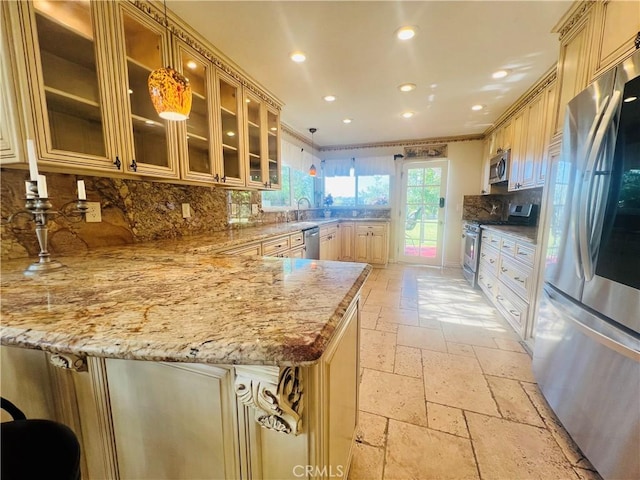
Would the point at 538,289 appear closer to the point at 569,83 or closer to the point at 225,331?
the point at 569,83

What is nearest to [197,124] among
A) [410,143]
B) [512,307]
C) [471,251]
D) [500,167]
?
[512,307]

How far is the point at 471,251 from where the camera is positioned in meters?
3.99

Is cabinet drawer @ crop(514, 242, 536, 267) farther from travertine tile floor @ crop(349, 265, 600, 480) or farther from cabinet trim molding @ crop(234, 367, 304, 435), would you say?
cabinet trim molding @ crop(234, 367, 304, 435)

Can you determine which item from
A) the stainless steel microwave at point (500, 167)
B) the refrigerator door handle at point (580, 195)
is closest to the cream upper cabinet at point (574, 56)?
the refrigerator door handle at point (580, 195)

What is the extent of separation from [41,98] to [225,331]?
57.8 inches

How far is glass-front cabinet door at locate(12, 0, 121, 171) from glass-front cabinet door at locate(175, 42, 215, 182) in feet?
1.65

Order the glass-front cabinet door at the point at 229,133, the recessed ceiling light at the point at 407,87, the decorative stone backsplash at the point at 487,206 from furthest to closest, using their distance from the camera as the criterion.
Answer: the decorative stone backsplash at the point at 487,206 → the recessed ceiling light at the point at 407,87 → the glass-front cabinet door at the point at 229,133

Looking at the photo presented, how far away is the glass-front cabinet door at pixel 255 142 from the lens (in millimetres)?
2709

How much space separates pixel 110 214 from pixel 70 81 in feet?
2.55

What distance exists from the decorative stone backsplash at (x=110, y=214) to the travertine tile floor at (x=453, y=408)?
1.96m

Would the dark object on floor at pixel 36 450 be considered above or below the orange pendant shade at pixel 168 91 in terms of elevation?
below

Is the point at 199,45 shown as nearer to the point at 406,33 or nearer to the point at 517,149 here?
the point at 406,33

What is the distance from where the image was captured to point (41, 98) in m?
1.17

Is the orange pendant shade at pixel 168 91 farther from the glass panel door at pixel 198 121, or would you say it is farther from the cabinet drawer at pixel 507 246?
the cabinet drawer at pixel 507 246
